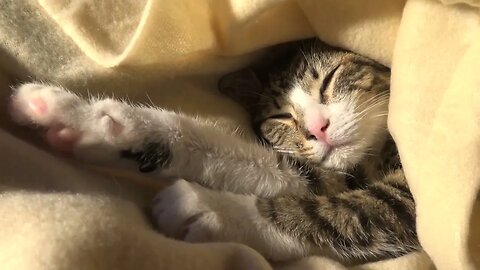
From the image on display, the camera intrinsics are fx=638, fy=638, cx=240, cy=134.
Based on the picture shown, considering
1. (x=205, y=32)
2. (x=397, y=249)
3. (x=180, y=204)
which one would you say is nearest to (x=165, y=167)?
(x=180, y=204)

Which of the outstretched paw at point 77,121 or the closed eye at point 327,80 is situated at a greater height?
the outstretched paw at point 77,121

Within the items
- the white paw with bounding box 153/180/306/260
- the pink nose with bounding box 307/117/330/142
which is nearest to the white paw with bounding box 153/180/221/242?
the white paw with bounding box 153/180/306/260

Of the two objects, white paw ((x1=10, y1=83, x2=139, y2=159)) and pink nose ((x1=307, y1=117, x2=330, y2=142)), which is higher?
white paw ((x1=10, y1=83, x2=139, y2=159))

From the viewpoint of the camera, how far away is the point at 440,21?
787mm

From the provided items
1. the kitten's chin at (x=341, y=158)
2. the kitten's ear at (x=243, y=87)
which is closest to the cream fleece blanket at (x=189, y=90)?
the kitten's ear at (x=243, y=87)

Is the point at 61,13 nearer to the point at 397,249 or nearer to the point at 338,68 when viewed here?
the point at 338,68

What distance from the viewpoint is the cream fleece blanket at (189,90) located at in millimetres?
600

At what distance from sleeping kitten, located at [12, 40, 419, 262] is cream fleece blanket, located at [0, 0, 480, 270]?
4cm

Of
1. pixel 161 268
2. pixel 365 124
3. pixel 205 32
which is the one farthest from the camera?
pixel 365 124

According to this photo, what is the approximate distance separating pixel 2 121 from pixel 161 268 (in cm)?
36

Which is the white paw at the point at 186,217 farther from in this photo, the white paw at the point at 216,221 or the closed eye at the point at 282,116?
the closed eye at the point at 282,116

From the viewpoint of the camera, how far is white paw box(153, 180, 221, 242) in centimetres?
77

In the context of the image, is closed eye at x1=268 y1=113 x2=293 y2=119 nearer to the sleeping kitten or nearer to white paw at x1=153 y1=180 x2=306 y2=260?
the sleeping kitten

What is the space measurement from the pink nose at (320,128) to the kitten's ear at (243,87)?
0.48 feet
